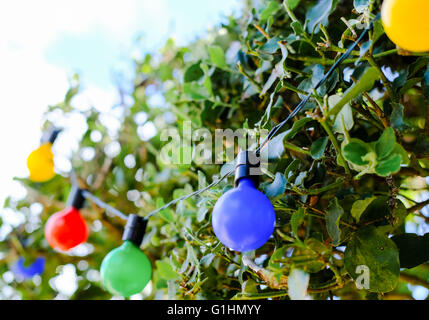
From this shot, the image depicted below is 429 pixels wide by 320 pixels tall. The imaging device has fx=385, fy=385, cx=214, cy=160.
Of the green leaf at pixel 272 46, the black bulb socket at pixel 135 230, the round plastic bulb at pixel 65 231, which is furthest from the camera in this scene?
the round plastic bulb at pixel 65 231

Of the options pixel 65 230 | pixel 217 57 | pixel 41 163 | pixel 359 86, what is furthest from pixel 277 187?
pixel 41 163

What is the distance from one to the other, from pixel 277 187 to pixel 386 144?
5.6 inches

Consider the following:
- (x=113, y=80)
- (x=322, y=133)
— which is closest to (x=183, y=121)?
(x=322, y=133)

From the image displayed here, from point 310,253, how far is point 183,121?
469mm

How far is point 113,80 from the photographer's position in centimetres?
145

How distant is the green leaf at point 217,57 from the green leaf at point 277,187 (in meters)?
0.37

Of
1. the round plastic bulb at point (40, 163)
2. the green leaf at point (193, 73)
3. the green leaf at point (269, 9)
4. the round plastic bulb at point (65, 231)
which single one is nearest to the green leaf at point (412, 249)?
the green leaf at point (269, 9)

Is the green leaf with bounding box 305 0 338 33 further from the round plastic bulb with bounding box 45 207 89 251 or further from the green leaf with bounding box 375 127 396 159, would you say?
the round plastic bulb with bounding box 45 207 89 251

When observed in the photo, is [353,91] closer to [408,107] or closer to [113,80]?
[408,107]

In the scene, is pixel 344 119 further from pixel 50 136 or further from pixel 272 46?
pixel 50 136

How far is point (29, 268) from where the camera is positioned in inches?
47.7

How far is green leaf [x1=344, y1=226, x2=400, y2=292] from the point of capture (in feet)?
1.48

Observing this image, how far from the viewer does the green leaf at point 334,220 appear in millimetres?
466

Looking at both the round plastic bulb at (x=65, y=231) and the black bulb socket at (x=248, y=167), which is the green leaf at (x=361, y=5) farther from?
the round plastic bulb at (x=65, y=231)
